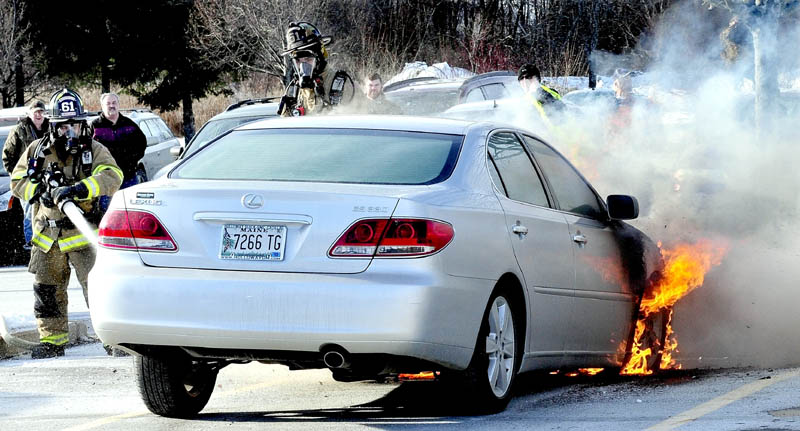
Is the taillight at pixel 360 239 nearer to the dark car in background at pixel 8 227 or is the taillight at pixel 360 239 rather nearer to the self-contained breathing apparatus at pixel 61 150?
the self-contained breathing apparatus at pixel 61 150

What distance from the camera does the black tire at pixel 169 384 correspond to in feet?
20.0

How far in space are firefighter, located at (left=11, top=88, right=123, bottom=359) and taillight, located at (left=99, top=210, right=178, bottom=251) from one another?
3.18 meters

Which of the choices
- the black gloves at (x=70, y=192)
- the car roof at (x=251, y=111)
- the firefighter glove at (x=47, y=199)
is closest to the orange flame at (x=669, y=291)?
the black gloves at (x=70, y=192)

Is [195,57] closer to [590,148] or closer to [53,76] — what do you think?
[53,76]

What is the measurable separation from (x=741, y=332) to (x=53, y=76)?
29.7 m

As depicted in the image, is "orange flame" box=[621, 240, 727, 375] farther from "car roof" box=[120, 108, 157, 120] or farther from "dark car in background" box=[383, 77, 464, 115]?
"car roof" box=[120, 108, 157, 120]

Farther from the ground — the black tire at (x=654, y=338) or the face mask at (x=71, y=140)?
the face mask at (x=71, y=140)

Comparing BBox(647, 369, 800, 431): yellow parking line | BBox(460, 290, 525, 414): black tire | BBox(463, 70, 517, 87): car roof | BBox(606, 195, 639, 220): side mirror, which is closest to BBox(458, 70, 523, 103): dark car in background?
BBox(463, 70, 517, 87): car roof

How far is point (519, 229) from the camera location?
622 cm

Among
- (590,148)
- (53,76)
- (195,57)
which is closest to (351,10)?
(195,57)

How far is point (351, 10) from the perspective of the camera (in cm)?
3875

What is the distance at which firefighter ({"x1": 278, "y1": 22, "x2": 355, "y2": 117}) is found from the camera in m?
11.2

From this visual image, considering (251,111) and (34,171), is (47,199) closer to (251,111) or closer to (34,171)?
(34,171)

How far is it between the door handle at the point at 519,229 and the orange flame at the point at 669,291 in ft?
6.45
